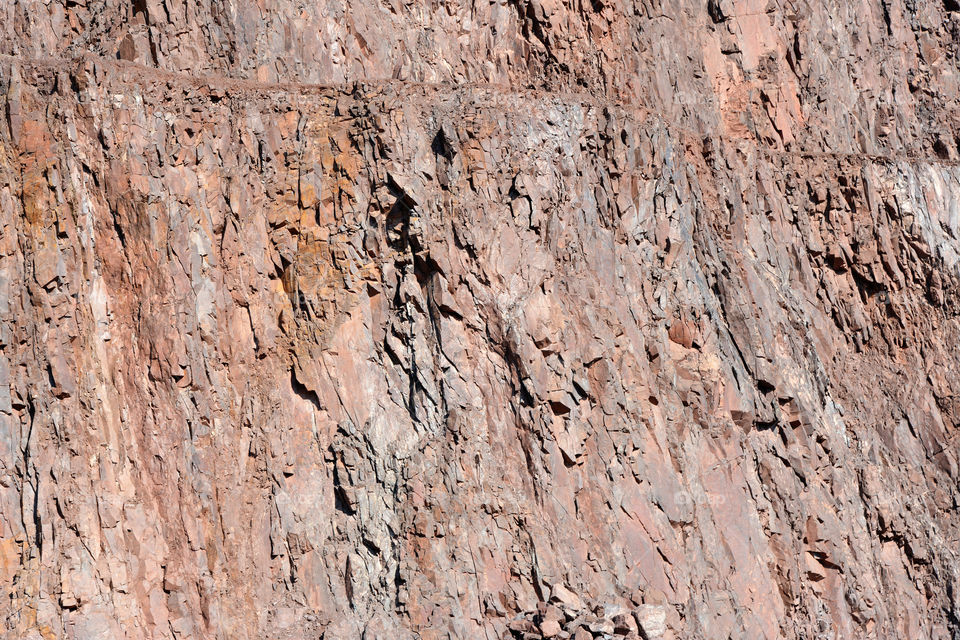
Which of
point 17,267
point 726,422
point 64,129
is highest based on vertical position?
point 64,129

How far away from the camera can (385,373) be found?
56.7ft

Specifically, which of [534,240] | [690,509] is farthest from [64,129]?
[690,509]

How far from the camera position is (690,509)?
1738 cm

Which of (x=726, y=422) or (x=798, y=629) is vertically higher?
(x=726, y=422)

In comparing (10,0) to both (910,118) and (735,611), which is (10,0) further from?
(910,118)

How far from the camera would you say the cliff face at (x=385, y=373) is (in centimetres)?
1611

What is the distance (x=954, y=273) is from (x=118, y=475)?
15.8m

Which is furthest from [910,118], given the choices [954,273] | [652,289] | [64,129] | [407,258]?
[64,129]

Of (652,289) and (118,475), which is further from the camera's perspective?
(652,289)

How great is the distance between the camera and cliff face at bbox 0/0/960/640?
16109 millimetres

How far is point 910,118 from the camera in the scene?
2502cm

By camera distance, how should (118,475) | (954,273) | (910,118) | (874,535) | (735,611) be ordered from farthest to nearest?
(910,118), (954,273), (874,535), (735,611), (118,475)

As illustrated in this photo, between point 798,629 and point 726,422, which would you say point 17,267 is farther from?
point 798,629

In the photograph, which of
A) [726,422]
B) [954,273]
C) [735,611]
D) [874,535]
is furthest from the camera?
[954,273]
